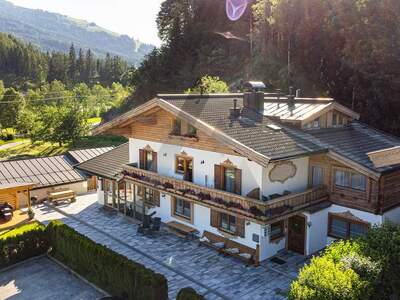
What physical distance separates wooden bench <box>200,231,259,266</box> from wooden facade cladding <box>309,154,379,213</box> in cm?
491

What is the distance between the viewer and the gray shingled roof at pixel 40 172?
29.8m

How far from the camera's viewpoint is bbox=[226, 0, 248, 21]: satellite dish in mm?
61269

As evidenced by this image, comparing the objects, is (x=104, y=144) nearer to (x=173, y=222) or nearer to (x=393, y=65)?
(x=173, y=222)

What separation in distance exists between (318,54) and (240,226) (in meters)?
22.1

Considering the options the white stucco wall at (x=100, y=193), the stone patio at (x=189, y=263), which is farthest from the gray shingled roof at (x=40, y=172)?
the stone patio at (x=189, y=263)

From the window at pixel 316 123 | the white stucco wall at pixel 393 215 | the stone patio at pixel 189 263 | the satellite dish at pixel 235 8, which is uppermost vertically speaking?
the satellite dish at pixel 235 8

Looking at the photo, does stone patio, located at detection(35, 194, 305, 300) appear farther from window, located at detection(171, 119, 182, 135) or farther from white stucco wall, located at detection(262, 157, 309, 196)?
window, located at detection(171, 119, 182, 135)

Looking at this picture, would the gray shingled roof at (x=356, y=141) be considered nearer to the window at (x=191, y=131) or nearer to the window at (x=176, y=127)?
the window at (x=191, y=131)

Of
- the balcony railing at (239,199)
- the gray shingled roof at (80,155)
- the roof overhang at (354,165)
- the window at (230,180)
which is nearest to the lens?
the roof overhang at (354,165)

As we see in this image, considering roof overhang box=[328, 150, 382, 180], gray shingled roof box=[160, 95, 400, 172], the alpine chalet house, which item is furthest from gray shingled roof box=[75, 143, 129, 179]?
roof overhang box=[328, 150, 382, 180]

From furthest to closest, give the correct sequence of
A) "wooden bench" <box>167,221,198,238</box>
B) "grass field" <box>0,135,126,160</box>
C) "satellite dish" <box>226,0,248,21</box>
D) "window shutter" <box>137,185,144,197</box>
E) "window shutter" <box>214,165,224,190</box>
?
"satellite dish" <box>226,0,248,21</box> → "grass field" <box>0,135,126,160</box> → "window shutter" <box>137,185,144,197</box> → "wooden bench" <box>167,221,198,238</box> → "window shutter" <box>214,165,224,190</box>

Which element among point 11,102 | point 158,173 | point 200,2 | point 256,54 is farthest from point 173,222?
point 11,102

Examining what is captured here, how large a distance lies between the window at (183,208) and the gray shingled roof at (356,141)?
8017 mm

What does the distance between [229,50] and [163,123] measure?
36408 millimetres
